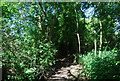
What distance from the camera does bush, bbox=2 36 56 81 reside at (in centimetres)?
263

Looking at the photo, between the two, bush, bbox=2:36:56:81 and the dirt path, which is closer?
bush, bbox=2:36:56:81

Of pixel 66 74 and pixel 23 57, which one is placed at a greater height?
pixel 23 57

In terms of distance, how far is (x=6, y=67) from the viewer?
2.72 meters

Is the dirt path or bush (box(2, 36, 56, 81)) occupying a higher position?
bush (box(2, 36, 56, 81))

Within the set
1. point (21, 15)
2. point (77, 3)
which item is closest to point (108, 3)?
point (77, 3)

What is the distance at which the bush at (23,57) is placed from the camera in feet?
8.64

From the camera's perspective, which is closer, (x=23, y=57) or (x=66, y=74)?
(x=23, y=57)

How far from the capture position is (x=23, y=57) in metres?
2.97

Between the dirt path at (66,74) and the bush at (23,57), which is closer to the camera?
the bush at (23,57)

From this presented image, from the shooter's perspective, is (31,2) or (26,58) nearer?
(26,58)

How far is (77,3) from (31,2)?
10.5 feet

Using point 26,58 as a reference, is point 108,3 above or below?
above

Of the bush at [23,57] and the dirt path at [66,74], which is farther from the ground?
the bush at [23,57]

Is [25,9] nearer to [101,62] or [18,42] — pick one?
[18,42]
